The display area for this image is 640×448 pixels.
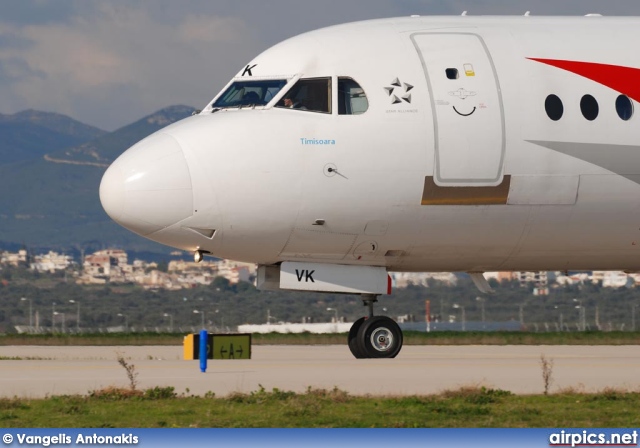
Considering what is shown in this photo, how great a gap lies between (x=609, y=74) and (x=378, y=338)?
775cm

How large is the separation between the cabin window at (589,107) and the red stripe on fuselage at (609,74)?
503 mm

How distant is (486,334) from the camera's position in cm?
4862

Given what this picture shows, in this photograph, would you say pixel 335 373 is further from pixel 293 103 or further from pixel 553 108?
pixel 553 108

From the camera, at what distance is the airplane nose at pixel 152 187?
2839cm

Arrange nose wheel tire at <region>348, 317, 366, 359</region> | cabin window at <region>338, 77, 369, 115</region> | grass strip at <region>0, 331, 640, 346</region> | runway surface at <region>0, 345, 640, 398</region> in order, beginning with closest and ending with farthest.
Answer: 1. runway surface at <region>0, 345, 640, 398</region>
2. cabin window at <region>338, 77, 369, 115</region>
3. nose wheel tire at <region>348, 317, 366, 359</region>
4. grass strip at <region>0, 331, 640, 346</region>

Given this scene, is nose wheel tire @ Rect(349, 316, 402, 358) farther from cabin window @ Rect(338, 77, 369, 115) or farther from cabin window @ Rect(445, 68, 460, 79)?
cabin window @ Rect(445, 68, 460, 79)

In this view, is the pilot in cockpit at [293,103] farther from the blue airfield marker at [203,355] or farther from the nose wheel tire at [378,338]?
the blue airfield marker at [203,355]

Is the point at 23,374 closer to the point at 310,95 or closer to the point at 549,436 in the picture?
the point at 310,95

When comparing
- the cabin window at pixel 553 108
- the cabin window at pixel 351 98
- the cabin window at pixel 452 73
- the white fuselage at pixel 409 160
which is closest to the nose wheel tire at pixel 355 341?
the white fuselage at pixel 409 160

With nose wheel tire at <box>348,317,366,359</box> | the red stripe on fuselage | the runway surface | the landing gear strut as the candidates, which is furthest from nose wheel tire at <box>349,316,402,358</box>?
the red stripe on fuselage

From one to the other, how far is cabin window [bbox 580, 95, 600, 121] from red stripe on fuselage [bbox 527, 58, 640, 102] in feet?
1.65

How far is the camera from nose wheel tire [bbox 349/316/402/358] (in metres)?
30.9

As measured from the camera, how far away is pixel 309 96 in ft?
97.8

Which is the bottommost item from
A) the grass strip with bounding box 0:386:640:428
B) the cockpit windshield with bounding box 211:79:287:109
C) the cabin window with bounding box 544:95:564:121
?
the grass strip with bounding box 0:386:640:428
